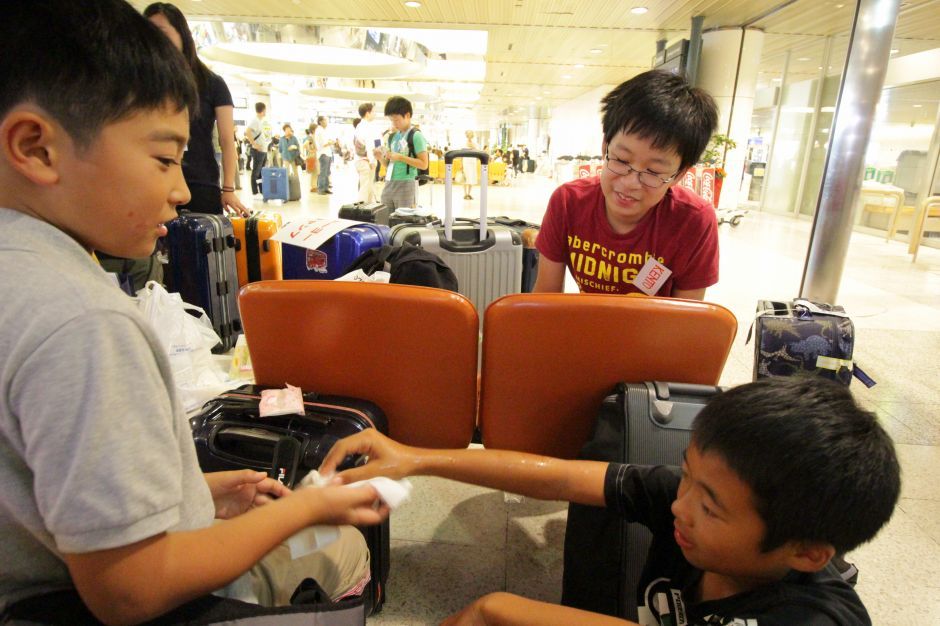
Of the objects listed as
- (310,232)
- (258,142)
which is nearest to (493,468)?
(310,232)

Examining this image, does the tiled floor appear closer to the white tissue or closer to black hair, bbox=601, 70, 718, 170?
the white tissue

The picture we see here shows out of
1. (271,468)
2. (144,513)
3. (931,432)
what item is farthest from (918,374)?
(144,513)

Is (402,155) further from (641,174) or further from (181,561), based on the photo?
(181,561)

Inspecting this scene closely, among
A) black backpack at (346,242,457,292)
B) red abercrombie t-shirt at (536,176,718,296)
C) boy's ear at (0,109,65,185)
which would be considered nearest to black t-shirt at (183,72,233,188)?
black backpack at (346,242,457,292)

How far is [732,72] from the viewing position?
10.1 m

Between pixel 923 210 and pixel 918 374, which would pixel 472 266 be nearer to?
pixel 918 374

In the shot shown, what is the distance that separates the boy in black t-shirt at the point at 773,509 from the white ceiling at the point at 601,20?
9.06 metres

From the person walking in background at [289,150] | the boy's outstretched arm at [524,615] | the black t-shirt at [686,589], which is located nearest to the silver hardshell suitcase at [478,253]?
the black t-shirt at [686,589]

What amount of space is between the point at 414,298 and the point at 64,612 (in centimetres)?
84

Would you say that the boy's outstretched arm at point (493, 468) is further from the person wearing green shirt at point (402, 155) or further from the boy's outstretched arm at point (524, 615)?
Answer: the person wearing green shirt at point (402, 155)

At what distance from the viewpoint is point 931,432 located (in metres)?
2.62

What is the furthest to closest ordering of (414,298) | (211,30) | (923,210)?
1. (211,30)
2. (923,210)
3. (414,298)

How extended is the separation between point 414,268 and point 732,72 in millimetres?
10492

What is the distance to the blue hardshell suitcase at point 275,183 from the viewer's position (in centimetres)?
1145
